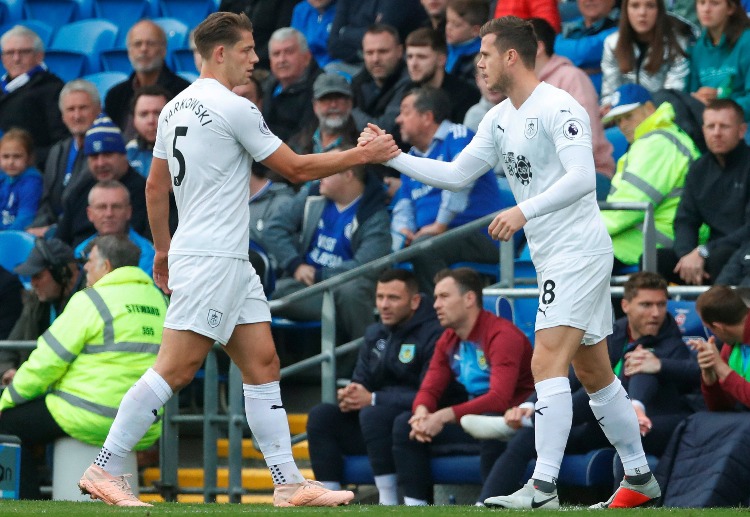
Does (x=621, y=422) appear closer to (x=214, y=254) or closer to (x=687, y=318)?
(x=214, y=254)

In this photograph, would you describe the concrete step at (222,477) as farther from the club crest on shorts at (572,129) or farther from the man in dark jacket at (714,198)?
the club crest on shorts at (572,129)

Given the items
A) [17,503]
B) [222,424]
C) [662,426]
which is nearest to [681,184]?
[662,426]

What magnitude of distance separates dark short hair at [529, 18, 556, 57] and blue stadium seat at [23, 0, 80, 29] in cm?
765

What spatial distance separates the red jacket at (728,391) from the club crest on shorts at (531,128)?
6.72ft

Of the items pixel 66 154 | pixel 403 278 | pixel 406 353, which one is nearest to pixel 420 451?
pixel 406 353

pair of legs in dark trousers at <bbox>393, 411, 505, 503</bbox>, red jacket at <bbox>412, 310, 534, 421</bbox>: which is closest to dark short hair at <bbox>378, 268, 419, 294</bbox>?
red jacket at <bbox>412, 310, 534, 421</bbox>

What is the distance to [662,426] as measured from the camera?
8.55 metres

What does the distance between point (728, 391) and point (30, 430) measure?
4.29m

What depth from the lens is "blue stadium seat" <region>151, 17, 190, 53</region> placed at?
619 inches

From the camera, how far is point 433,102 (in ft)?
35.8

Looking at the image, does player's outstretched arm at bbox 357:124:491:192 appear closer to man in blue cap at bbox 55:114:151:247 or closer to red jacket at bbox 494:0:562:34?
man in blue cap at bbox 55:114:151:247

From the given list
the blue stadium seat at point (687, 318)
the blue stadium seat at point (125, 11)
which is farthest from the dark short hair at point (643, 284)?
the blue stadium seat at point (125, 11)

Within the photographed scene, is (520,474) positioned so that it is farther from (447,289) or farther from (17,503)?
(17,503)

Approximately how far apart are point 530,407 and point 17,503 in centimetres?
288
